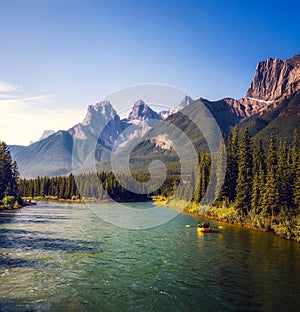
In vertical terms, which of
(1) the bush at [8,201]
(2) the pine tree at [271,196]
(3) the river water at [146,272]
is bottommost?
(3) the river water at [146,272]

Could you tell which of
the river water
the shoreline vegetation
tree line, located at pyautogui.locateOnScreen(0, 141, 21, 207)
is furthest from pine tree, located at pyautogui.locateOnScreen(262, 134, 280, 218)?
tree line, located at pyautogui.locateOnScreen(0, 141, 21, 207)

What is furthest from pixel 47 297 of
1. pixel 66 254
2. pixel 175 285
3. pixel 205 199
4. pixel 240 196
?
pixel 205 199

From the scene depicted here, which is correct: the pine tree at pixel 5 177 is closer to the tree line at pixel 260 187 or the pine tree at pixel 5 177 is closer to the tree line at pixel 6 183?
the tree line at pixel 6 183

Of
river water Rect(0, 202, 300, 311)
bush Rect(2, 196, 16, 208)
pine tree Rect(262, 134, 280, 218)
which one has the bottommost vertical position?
river water Rect(0, 202, 300, 311)

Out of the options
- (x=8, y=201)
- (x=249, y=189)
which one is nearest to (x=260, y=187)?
(x=249, y=189)

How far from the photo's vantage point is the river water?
25.9 m

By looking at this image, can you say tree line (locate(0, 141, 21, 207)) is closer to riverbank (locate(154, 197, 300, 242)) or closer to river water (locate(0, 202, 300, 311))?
river water (locate(0, 202, 300, 311))

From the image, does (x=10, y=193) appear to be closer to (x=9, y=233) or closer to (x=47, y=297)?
(x=9, y=233)

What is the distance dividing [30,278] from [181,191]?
372ft

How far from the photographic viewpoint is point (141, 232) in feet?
201

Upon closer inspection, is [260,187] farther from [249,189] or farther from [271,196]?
[249,189]

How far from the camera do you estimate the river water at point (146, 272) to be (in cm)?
2592

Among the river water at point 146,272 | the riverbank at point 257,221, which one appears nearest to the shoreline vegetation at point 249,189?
the riverbank at point 257,221

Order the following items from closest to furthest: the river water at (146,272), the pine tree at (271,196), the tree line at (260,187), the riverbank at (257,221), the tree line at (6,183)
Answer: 1. the river water at (146,272)
2. the riverbank at (257,221)
3. the tree line at (260,187)
4. the pine tree at (271,196)
5. the tree line at (6,183)
